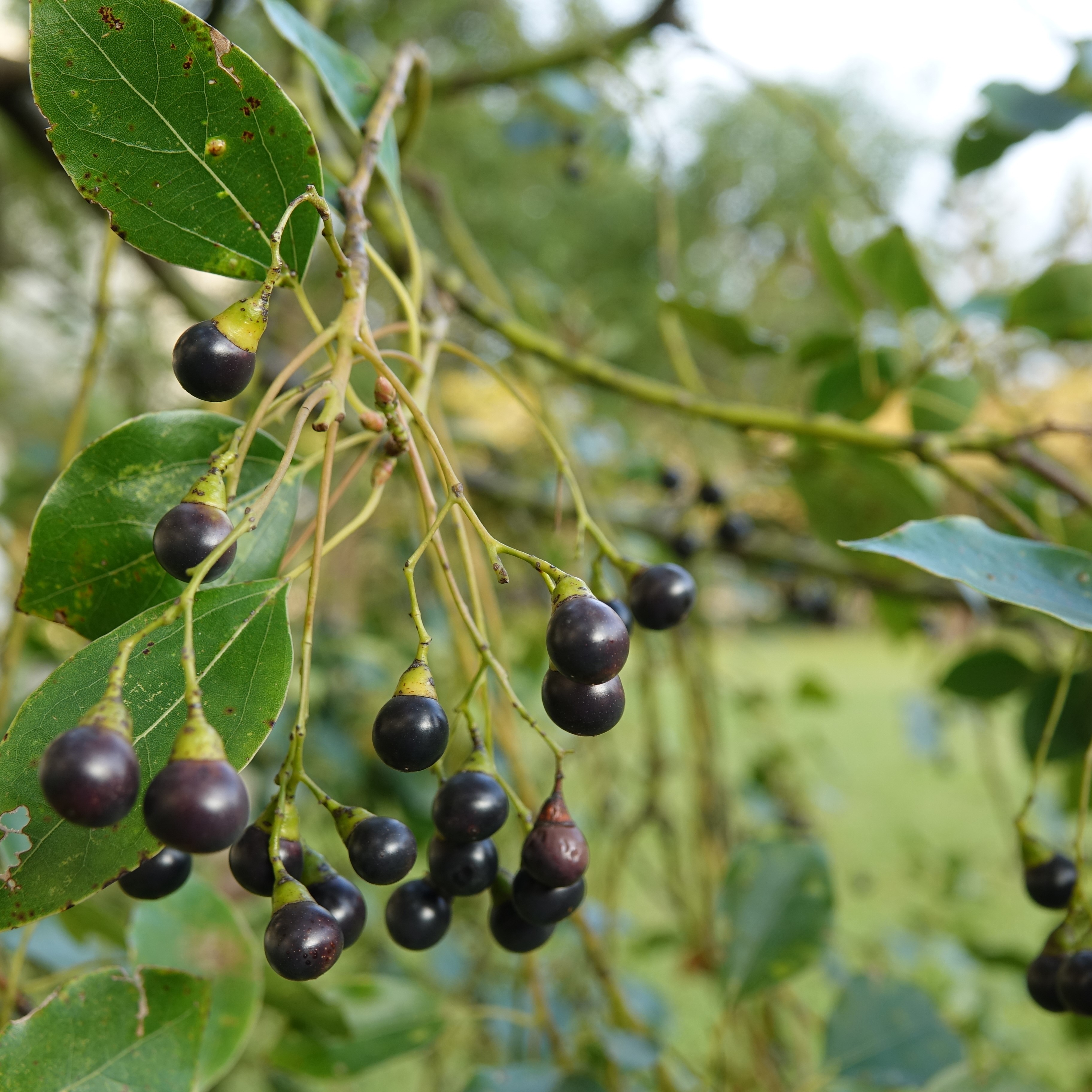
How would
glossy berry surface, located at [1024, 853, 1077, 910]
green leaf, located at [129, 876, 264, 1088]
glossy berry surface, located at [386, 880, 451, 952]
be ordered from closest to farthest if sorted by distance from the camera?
glossy berry surface, located at [386, 880, 451, 952]
glossy berry surface, located at [1024, 853, 1077, 910]
green leaf, located at [129, 876, 264, 1088]

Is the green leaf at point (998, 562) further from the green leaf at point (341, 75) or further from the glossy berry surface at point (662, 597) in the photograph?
the green leaf at point (341, 75)

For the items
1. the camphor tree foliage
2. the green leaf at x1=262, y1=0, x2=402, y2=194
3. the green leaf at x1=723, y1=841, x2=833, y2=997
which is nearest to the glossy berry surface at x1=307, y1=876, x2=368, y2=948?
the camphor tree foliage

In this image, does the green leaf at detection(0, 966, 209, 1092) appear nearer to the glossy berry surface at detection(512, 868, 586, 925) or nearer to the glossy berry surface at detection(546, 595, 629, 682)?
the glossy berry surface at detection(512, 868, 586, 925)

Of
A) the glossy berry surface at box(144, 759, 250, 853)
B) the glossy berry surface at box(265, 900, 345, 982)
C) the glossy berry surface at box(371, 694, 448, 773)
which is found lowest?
the glossy berry surface at box(265, 900, 345, 982)

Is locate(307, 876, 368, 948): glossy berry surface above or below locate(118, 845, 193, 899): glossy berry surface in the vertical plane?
above

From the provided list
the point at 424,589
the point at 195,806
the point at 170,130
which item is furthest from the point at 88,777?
the point at 424,589

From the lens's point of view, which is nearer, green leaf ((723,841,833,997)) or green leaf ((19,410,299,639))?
green leaf ((19,410,299,639))

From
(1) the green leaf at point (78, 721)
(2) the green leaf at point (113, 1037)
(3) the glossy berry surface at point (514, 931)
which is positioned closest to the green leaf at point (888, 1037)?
(3) the glossy berry surface at point (514, 931)
